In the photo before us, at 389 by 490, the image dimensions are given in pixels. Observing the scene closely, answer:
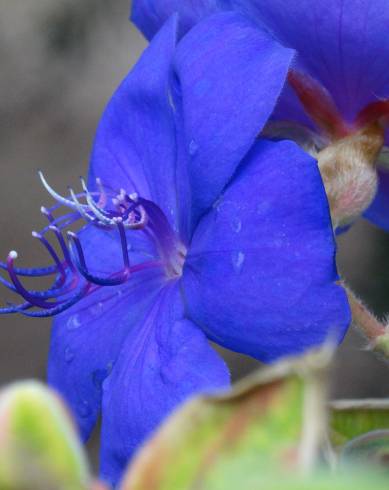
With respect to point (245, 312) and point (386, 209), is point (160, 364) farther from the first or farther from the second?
point (386, 209)

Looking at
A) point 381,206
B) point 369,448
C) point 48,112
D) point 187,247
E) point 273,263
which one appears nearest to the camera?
point 369,448

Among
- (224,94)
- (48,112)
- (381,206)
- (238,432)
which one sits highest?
(238,432)

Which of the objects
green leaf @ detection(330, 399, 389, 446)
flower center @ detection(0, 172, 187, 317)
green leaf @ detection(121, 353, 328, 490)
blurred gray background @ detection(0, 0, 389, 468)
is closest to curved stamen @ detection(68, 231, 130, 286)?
flower center @ detection(0, 172, 187, 317)

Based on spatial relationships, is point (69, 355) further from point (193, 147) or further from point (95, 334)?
point (193, 147)

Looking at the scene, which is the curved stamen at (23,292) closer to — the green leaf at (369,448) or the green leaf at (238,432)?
the green leaf at (369,448)

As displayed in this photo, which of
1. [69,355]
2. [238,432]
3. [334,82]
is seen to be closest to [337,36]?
[334,82]

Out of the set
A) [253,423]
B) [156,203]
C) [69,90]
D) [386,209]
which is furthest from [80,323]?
[69,90]

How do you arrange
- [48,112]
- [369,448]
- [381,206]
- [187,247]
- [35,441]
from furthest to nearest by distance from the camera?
[48,112] → [381,206] → [187,247] → [369,448] → [35,441]

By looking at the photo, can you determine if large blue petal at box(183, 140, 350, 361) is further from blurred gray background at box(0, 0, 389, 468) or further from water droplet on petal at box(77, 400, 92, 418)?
blurred gray background at box(0, 0, 389, 468)
